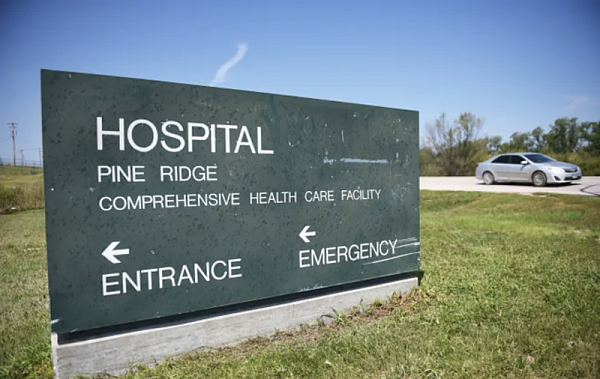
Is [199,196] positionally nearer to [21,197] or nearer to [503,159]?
[21,197]

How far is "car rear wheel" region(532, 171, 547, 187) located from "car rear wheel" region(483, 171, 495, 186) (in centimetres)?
206

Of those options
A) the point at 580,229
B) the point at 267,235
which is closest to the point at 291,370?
the point at 267,235

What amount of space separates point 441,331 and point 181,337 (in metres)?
2.29

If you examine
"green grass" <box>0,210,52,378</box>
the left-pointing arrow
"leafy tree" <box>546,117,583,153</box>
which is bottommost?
"green grass" <box>0,210,52,378</box>

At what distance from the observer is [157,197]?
3523 mm

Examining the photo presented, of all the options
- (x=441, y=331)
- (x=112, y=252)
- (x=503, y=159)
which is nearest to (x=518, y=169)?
A: (x=503, y=159)

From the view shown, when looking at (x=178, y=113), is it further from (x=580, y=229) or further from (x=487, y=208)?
(x=487, y=208)

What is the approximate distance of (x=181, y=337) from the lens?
3629mm

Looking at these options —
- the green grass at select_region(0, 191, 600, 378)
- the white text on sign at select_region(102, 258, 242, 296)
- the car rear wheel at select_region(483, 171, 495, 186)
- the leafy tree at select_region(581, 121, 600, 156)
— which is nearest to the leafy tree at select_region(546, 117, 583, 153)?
the leafy tree at select_region(581, 121, 600, 156)

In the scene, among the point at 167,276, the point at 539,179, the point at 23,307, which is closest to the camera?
the point at 167,276

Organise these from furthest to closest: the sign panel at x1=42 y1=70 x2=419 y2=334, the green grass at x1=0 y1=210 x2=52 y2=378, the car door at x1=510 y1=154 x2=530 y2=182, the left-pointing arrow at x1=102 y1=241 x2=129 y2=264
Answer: the car door at x1=510 y1=154 x2=530 y2=182 < the green grass at x1=0 y1=210 x2=52 y2=378 < the left-pointing arrow at x1=102 y1=241 x2=129 y2=264 < the sign panel at x1=42 y1=70 x2=419 y2=334

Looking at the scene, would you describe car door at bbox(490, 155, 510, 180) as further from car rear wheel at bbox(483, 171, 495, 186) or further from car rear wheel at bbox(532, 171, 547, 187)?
car rear wheel at bbox(532, 171, 547, 187)

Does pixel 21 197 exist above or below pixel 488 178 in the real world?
below

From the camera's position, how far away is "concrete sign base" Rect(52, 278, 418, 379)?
10.6ft
